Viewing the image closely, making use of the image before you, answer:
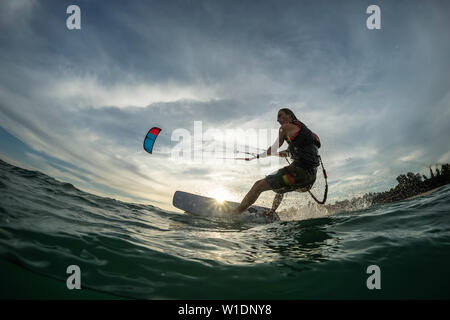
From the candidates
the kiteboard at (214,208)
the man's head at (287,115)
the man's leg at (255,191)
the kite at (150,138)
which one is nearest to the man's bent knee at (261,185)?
the man's leg at (255,191)

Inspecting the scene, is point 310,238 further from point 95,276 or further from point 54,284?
point 54,284

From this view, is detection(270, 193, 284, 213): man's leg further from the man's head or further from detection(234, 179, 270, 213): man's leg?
the man's head

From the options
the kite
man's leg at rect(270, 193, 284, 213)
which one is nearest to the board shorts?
man's leg at rect(270, 193, 284, 213)

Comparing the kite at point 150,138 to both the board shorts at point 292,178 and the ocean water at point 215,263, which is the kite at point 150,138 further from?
the board shorts at point 292,178

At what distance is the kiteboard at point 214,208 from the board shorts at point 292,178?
1.45 metres

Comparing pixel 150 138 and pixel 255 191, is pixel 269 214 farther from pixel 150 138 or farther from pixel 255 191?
pixel 150 138

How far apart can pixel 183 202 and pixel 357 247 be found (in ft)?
19.3

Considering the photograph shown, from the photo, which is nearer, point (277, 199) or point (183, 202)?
point (277, 199)

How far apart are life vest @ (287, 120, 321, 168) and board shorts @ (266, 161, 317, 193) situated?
180mm

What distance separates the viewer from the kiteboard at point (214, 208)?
7.38 m

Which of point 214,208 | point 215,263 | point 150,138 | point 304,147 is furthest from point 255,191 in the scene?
point 150,138

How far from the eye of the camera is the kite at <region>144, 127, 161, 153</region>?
7830 millimetres

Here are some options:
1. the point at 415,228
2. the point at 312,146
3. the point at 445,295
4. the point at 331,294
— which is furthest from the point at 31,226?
the point at 415,228

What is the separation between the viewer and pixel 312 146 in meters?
6.11
